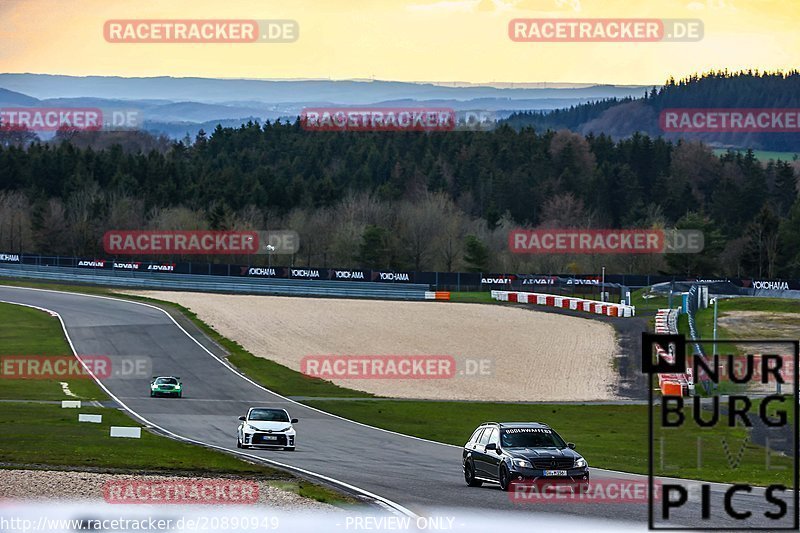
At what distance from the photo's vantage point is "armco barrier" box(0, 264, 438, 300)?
105 metres

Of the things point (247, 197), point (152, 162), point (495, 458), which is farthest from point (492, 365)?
point (152, 162)

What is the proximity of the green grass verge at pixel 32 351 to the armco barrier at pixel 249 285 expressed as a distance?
63.4ft

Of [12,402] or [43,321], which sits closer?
[12,402]

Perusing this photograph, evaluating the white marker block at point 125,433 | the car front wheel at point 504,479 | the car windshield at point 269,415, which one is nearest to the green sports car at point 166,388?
the car windshield at point 269,415

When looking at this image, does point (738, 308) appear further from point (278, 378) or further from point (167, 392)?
point (167, 392)

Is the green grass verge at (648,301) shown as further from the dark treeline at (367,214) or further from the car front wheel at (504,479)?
the car front wheel at (504,479)

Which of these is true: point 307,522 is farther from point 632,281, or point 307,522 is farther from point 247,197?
point 247,197

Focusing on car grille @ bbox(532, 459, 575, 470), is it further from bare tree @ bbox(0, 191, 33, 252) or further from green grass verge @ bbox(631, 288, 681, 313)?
bare tree @ bbox(0, 191, 33, 252)

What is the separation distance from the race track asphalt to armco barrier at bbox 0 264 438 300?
1722cm

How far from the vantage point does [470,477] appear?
25.5 meters

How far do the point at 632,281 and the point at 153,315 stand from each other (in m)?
45.1

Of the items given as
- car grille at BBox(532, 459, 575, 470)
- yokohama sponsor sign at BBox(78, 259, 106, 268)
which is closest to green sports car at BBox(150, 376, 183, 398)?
car grille at BBox(532, 459, 575, 470)

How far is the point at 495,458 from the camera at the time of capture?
24500 millimetres

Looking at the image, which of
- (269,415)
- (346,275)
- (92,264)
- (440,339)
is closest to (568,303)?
(440,339)
